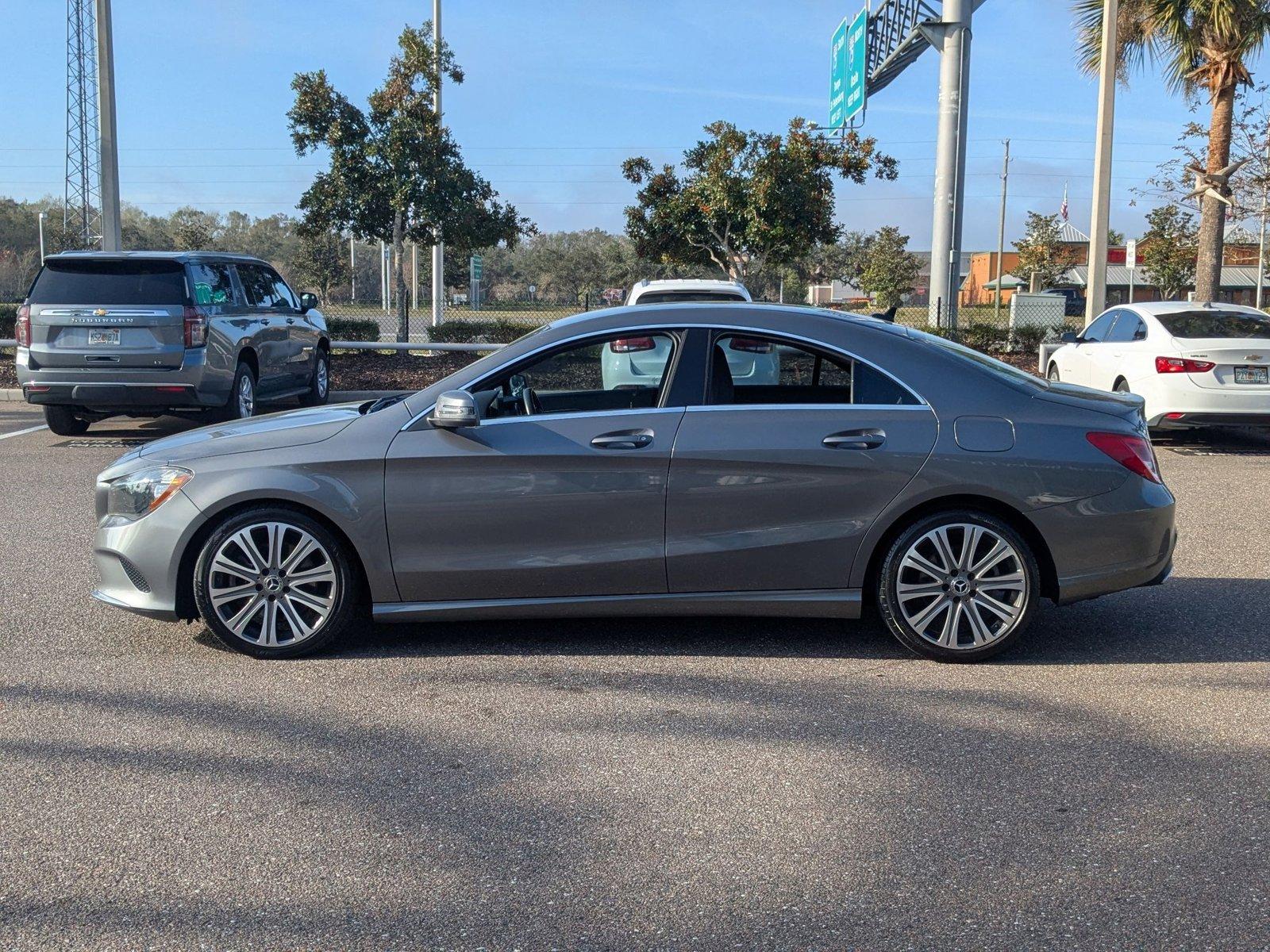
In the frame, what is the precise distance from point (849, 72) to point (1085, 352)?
1728 cm

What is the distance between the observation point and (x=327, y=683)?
17.4 ft

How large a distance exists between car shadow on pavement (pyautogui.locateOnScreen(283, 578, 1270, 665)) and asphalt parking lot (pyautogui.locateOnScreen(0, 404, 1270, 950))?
0.08 ft

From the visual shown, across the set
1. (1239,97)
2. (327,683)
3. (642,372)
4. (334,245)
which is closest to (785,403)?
(642,372)

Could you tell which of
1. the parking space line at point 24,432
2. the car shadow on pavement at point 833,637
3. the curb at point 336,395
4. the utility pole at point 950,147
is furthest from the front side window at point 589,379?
the utility pole at point 950,147

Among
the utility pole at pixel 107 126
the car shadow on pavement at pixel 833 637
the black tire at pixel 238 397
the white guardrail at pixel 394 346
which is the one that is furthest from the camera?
the white guardrail at pixel 394 346

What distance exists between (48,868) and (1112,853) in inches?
120

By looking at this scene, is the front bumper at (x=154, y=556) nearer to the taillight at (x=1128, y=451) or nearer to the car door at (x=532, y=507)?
the car door at (x=532, y=507)

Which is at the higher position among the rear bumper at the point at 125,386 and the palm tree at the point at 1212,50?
the palm tree at the point at 1212,50

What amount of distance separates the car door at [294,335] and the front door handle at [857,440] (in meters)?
10.2

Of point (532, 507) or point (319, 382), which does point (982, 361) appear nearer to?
point (532, 507)

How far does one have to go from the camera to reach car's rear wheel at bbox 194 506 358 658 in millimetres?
5523

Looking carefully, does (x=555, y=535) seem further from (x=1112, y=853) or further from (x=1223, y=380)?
(x=1223, y=380)

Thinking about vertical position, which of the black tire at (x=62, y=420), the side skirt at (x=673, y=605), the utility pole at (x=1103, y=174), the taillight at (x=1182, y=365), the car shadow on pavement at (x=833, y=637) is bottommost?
the car shadow on pavement at (x=833, y=637)

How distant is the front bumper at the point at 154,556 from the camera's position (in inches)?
218
